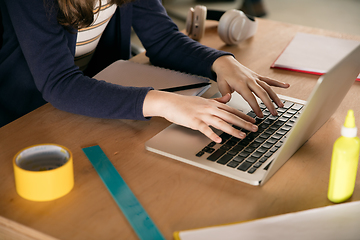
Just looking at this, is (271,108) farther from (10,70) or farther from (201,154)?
(10,70)

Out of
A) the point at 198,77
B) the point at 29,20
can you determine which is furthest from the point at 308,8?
the point at 29,20

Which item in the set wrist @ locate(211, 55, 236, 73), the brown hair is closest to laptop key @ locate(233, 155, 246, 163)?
wrist @ locate(211, 55, 236, 73)

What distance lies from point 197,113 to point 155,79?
0.82 feet

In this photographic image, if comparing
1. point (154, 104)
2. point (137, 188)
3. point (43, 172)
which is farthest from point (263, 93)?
point (43, 172)

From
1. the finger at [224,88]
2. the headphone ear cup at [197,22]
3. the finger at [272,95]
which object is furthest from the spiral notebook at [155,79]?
the headphone ear cup at [197,22]

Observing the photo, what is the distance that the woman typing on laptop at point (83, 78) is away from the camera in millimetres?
731

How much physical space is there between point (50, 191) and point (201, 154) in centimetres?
27

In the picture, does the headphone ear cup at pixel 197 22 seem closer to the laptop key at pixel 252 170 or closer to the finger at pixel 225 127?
the finger at pixel 225 127

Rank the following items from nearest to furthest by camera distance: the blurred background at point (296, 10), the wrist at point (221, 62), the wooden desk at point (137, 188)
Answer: the wooden desk at point (137, 188)
the wrist at point (221, 62)
the blurred background at point (296, 10)

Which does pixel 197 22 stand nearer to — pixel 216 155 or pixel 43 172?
pixel 216 155

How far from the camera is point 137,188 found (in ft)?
1.95

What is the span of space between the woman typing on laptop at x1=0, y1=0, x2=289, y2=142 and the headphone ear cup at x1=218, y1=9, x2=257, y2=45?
0.20m

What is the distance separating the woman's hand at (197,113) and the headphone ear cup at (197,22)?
23.5 inches

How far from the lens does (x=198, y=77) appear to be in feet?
3.08
